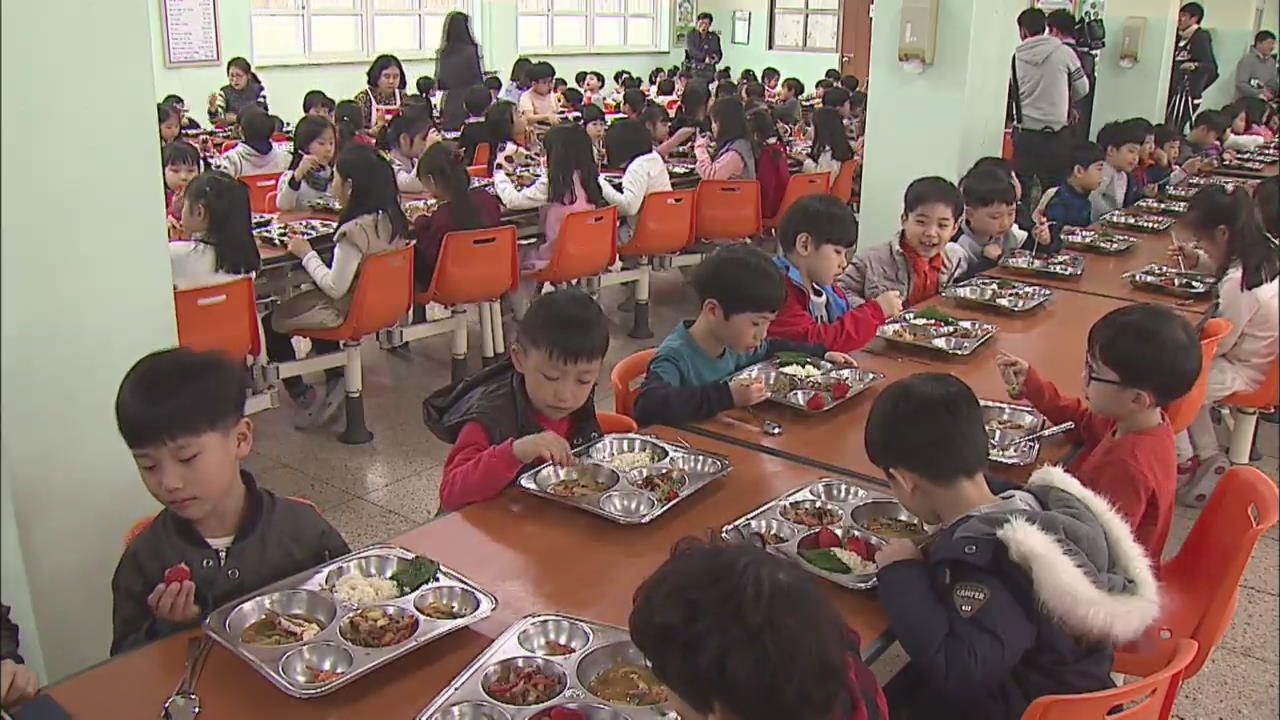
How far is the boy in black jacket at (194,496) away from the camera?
1.53m

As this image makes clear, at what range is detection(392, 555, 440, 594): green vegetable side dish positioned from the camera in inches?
59.5

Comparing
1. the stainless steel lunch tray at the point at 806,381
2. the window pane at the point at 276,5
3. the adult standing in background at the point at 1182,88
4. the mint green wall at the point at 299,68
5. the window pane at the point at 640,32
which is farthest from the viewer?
the window pane at the point at 640,32

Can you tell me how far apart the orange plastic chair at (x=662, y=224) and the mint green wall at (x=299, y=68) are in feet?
13.4

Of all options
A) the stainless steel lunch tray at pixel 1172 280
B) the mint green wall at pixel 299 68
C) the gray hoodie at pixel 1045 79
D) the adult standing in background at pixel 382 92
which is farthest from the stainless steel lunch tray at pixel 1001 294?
the mint green wall at pixel 299 68

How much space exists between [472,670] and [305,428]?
2.88 metres

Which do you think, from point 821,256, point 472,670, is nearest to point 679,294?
point 821,256

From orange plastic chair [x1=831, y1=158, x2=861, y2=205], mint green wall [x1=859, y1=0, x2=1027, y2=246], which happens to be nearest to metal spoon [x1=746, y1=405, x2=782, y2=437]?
mint green wall [x1=859, y1=0, x2=1027, y2=246]

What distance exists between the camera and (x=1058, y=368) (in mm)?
2643

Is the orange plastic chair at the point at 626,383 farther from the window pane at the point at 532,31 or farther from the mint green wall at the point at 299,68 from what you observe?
the window pane at the point at 532,31

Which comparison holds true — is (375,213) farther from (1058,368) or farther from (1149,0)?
(1149,0)

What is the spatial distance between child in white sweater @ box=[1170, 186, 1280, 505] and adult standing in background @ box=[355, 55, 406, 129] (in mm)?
5548

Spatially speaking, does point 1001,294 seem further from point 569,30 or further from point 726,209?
point 569,30

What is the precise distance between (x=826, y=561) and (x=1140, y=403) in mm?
735

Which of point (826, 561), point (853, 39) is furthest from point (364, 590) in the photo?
point (853, 39)
